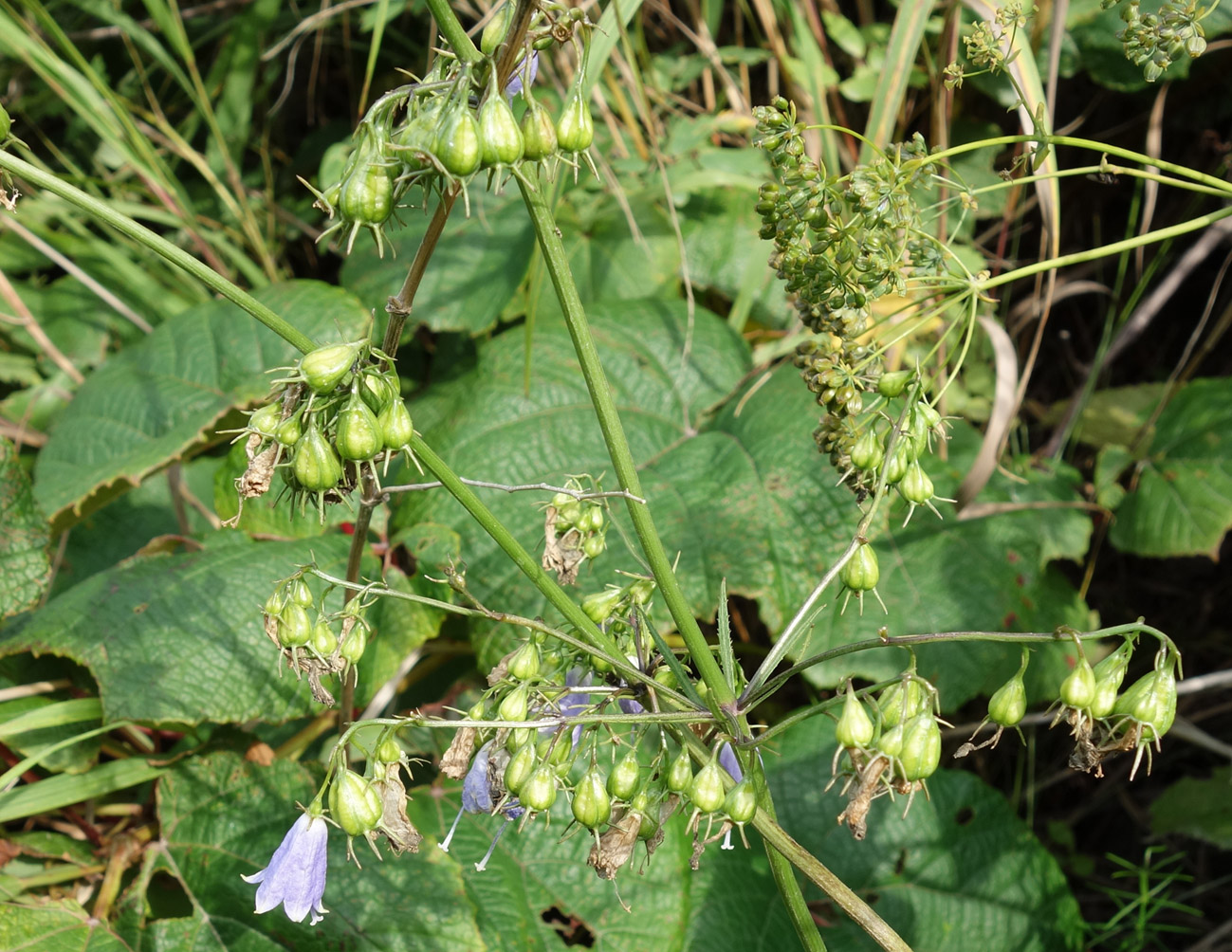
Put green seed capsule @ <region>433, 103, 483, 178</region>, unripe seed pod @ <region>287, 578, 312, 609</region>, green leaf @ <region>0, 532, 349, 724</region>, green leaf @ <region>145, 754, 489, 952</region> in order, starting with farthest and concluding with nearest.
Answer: green leaf @ <region>0, 532, 349, 724</region>
green leaf @ <region>145, 754, 489, 952</region>
unripe seed pod @ <region>287, 578, 312, 609</region>
green seed capsule @ <region>433, 103, 483, 178</region>

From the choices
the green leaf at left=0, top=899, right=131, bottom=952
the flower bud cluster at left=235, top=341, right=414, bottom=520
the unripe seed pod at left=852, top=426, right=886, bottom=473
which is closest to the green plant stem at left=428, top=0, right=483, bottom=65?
the flower bud cluster at left=235, top=341, right=414, bottom=520

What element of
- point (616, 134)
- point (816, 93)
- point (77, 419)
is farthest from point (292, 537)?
point (816, 93)

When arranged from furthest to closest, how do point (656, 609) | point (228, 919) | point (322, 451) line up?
point (656, 609), point (228, 919), point (322, 451)

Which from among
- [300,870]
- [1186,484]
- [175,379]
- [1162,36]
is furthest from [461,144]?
[1186,484]

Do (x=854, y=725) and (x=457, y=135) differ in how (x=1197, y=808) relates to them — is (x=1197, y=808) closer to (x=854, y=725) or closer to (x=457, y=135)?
(x=854, y=725)

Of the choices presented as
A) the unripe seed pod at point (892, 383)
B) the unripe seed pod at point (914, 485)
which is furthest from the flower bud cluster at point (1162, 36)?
the unripe seed pod at point (914, 485)

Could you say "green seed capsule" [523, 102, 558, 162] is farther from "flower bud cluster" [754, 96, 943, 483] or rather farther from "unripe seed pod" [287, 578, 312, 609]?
"unripe seed pod" [287, 578, 312, 609]

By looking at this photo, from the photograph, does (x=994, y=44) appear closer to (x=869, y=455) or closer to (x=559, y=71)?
(x=869, y=455)

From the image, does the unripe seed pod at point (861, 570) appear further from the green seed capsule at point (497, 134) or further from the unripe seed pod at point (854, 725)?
the green seed capsule at point (497, 134)
